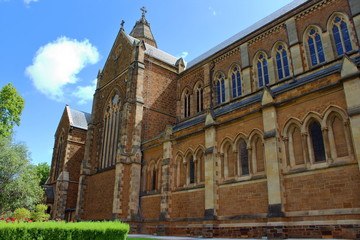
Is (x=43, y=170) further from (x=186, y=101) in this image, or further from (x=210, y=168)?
(x=210, y=168)

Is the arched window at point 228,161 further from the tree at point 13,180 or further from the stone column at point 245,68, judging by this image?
the tree at point 13,180

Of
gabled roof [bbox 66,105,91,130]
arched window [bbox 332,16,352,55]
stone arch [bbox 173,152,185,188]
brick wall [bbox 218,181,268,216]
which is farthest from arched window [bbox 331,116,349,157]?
gabled roof [bbox 66,105,91,130]

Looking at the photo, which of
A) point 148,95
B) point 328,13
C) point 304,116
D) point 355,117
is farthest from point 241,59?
point 355,117

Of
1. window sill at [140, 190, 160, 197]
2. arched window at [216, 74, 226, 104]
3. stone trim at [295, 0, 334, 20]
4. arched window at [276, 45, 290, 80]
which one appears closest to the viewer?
stone trim at [295, 0, 334, 20]

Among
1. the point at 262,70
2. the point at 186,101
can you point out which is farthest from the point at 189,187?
the point at 186,101

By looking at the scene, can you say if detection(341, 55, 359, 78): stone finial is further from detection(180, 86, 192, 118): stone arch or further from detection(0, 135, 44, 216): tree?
detection(0, 135, 44, 216): tree

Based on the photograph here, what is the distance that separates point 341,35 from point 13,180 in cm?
2665

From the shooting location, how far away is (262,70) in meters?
21.7

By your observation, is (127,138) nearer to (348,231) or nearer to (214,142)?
(214,142)

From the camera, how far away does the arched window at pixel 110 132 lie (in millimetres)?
26547

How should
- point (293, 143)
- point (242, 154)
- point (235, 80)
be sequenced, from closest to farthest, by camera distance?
point (293, 143) → point (242, 154) → point (235, 80)

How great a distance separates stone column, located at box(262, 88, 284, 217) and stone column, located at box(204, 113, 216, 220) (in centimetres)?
355

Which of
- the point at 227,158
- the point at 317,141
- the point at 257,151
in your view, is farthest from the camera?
the point at 227,158

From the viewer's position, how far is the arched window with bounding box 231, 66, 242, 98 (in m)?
23.1
